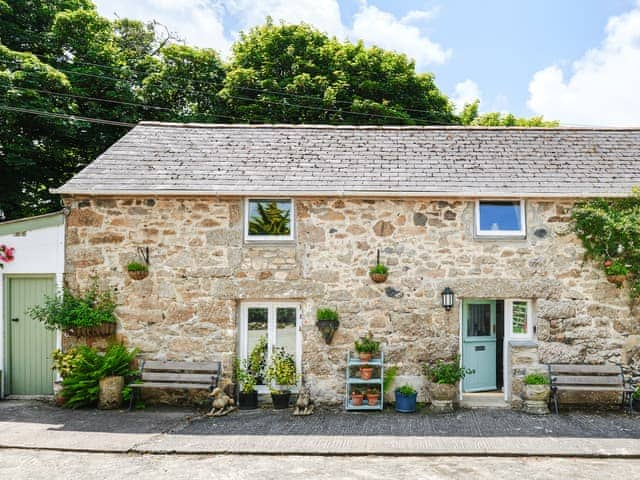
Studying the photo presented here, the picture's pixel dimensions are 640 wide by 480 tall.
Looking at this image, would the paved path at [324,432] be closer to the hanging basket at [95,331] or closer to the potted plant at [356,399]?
the potted plant at [356,399]


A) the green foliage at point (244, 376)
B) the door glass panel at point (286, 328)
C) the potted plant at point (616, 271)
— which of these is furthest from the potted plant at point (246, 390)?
the potted plant at point (616, 271)

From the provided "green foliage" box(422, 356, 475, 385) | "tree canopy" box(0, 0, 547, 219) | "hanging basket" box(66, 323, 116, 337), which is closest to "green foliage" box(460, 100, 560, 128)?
"tree canopy" box(0, 0, 547, 219)

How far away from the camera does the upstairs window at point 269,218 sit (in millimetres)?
9625

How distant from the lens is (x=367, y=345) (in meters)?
9.12

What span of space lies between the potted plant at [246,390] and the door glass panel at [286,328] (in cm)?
80

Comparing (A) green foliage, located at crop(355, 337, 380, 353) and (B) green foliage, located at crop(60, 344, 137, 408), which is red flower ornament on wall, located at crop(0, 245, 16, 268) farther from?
(A) green foliage, located at crop(355, 337, 380, 353)

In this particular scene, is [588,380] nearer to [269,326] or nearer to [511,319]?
[511,319]

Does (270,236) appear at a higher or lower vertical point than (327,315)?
higher

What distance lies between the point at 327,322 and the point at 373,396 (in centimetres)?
149

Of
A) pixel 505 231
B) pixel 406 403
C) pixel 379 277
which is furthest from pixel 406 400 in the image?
pixel 505 231

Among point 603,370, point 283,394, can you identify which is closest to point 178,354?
point 283,394

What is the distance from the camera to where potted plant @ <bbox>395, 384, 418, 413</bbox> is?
8.90m

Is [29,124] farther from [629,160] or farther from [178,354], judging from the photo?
[629,160]

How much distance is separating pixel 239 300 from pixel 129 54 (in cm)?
1542
